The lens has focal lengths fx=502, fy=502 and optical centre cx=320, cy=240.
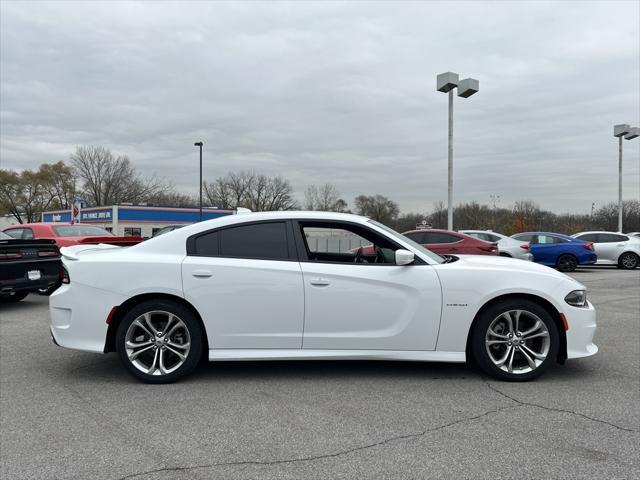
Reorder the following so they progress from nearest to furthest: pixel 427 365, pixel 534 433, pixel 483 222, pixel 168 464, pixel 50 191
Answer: pixel 168 464 < pixel 534 433 < pixel 427 365 < pixel 483 222 < pixel 50 191

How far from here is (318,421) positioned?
358 centimetres

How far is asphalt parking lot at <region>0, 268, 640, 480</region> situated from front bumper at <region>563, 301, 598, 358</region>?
0.28m

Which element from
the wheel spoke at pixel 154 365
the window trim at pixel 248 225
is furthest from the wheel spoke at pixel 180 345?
the window trim at pixel 248 225

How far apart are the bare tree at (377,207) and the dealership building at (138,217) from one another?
33.3 metres

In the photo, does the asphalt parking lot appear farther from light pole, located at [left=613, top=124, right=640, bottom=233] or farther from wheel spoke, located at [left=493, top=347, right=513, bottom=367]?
light pole, located at [left=613, top=124, right=640, bottom=233]

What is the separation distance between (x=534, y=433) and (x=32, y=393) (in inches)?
156

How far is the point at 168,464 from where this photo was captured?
2945mm

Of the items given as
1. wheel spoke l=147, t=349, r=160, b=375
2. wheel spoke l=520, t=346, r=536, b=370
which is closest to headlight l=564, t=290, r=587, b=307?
wheel spoke l=520, t=346, r=536, b=370

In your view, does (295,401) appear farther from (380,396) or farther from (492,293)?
(492,293)

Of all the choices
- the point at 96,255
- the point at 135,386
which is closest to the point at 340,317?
the point at 135,386

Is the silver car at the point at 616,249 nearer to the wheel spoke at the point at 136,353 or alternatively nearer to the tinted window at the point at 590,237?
the tinted window at the point at 590,237

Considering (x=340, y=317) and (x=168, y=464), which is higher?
(x=340, y=317)

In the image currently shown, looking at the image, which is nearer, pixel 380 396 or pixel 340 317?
pixel 380 396

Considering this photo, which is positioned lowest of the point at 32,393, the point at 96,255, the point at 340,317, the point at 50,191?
the point at 32,393
